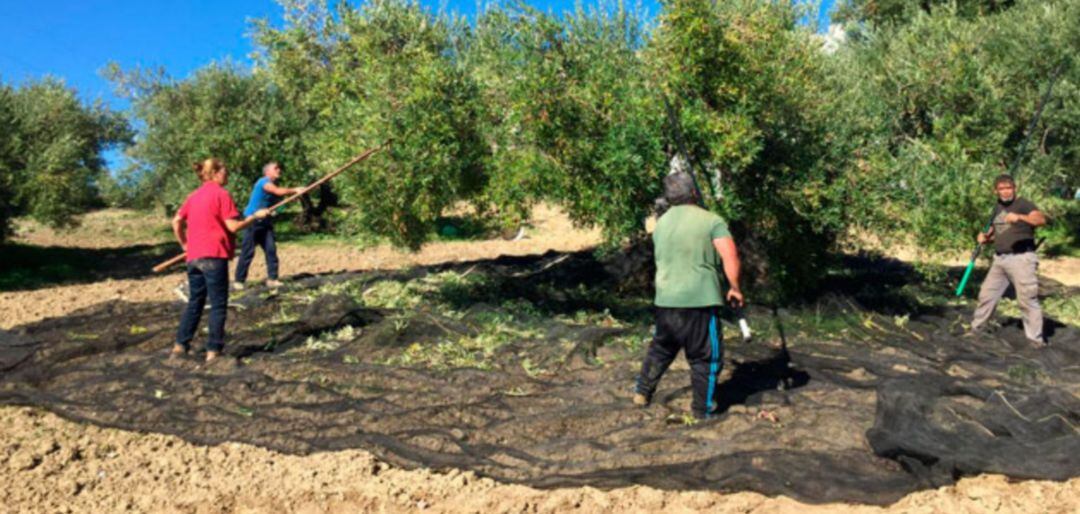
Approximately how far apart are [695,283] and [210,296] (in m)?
4.94

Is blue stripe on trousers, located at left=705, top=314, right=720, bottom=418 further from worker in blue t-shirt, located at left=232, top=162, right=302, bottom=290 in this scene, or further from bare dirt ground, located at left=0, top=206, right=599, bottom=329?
worker in blue t-shirt, located at left=232, top=162, right=302, bottom=290

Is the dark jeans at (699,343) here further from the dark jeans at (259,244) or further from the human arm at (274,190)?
the dark jeans at (259,244)

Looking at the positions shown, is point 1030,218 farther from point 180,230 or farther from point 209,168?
point 180,230

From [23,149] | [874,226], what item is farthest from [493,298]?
[23,149]

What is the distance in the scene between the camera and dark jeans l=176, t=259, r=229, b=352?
882 centimetres

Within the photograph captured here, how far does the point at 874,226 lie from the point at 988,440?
198 inches

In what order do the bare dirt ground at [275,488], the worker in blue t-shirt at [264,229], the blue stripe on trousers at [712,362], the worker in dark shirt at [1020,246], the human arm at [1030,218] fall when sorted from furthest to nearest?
the worker in blue t-shirt at [264,229] → the worker in dark shirt at [1020,246] → the human arm at [1030,218] → the blue stripe on trousers at [712,362] → the bare dirt ground at [275,488]

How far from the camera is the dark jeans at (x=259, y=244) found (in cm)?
1256

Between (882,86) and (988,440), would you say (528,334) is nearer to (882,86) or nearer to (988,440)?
(988,440)

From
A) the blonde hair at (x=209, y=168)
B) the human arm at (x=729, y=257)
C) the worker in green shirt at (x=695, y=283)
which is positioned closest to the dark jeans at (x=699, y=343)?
the worker in green shirt at (x=695, y=283)

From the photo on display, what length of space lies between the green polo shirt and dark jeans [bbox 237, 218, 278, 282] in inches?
290

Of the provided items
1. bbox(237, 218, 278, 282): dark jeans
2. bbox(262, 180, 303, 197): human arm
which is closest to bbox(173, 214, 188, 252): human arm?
bbox(262, 180, 303, 197): human arm

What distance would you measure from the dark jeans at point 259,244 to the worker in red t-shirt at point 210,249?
3443 mm

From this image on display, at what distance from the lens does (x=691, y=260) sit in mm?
6828
